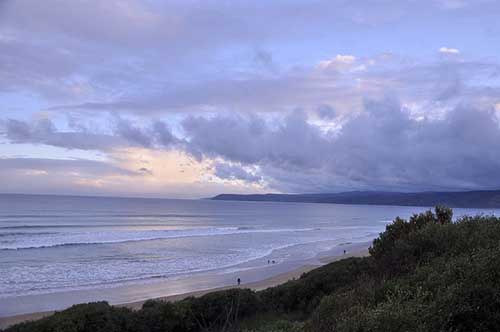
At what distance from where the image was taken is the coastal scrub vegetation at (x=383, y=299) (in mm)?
5586

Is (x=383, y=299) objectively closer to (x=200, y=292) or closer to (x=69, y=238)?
(x=200, y=292)

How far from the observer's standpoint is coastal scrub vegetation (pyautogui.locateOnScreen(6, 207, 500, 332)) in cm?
559

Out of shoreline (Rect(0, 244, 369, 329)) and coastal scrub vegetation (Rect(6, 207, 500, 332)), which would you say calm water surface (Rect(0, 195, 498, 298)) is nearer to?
shoreline (Rect(0, 244, 369, 329))

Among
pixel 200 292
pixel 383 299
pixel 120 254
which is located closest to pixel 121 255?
pixel 120 254

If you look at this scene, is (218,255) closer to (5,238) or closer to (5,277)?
(5,277)

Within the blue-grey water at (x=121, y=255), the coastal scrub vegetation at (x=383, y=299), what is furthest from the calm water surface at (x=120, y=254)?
the coastal scrub vegetation at (x=383, y=299)

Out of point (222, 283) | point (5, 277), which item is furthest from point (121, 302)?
point (5, 277)

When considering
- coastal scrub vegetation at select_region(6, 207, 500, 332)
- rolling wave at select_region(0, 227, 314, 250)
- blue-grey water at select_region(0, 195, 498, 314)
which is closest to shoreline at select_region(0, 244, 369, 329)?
blue-grey water at select_region(0, 195, 498, 314)

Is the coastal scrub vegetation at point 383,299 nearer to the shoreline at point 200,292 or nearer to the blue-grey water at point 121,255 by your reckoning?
the shoreline at point 200,292

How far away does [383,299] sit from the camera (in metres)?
7.72

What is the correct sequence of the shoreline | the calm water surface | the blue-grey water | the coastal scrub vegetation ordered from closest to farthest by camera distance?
1. the coastal scrub vegetation
2. the shoreline
3. the blue-grey water
4. the calm water surface

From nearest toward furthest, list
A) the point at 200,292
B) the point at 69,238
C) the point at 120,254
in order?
the point at 200,292, the point at 120,254, the point at 69,238

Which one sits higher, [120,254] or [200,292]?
[120,254]

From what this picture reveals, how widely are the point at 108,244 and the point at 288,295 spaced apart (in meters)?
32.9
